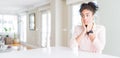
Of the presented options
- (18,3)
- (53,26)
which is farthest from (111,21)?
(18,3)

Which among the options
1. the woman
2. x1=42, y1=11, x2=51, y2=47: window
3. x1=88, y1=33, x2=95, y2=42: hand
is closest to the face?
the woman

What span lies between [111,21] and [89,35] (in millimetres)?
2108

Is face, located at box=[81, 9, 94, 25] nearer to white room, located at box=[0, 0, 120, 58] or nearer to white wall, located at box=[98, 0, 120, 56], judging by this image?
white room, located at box=[0, 0, 120, 58]

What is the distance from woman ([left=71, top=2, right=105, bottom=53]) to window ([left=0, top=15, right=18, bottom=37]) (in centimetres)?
1040

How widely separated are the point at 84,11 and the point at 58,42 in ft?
13.7

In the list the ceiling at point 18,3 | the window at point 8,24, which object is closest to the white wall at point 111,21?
the ceiling at point 18,3

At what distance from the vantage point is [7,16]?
11.4m

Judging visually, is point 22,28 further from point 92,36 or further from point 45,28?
point 92,36

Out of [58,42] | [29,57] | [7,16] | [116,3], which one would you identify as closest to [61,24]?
[58,42]

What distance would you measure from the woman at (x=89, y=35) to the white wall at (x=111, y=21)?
1.95 m

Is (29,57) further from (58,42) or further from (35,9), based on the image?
(35,9)

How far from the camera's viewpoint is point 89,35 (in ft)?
5.22

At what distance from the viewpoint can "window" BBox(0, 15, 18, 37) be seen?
1120 centimetres

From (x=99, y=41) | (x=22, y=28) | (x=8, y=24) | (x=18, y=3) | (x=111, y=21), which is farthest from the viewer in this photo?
(x=8, y=24)
